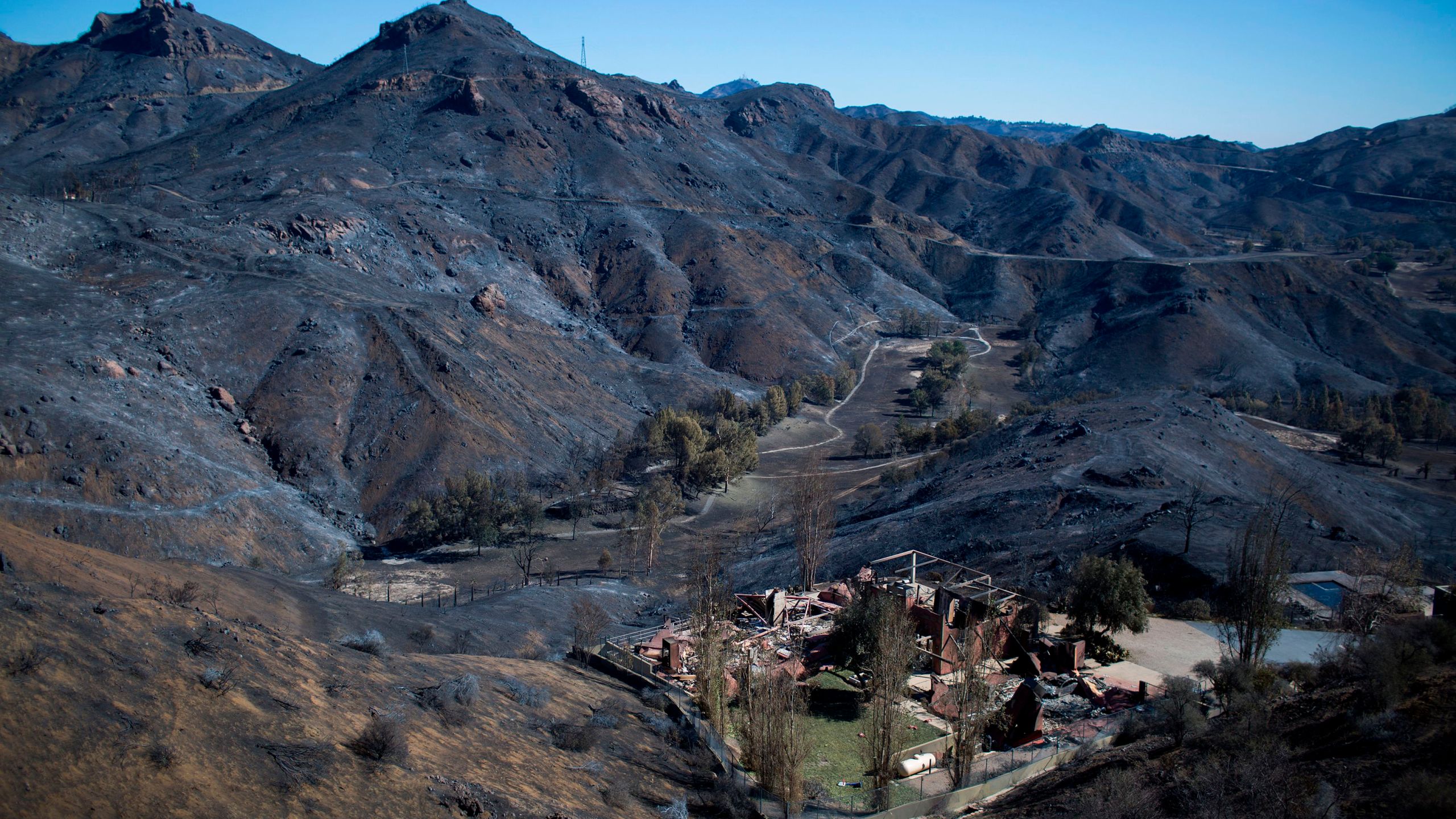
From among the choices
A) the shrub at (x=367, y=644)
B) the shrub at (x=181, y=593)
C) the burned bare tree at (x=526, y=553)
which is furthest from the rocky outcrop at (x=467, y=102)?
the shrub at (x=367, y=644)

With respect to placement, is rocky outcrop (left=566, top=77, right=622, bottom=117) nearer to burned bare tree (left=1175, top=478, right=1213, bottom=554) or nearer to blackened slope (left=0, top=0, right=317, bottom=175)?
blackened slope (left=0, top=0, right=317, bottom=175)

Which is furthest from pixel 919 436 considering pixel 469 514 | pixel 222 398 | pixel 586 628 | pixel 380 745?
pixel 380 745

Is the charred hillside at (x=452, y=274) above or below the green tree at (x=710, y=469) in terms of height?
above

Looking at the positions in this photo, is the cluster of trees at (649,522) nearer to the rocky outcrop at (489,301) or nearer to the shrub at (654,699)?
the shrub at (654,699)

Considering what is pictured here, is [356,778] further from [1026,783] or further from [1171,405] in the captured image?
[1171,405]

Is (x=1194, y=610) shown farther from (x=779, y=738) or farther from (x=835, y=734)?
(x=779, y=738)

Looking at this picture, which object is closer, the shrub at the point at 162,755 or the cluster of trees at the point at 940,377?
the shrub at the point at 162,755
